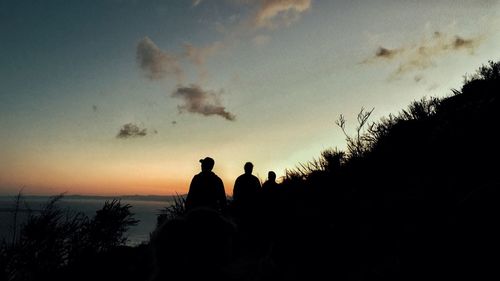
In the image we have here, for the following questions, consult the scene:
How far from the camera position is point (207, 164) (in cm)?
579

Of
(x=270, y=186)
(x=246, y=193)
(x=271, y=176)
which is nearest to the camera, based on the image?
(x=246, y=193)

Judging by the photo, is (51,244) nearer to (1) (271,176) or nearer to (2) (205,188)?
(2) (205,188)

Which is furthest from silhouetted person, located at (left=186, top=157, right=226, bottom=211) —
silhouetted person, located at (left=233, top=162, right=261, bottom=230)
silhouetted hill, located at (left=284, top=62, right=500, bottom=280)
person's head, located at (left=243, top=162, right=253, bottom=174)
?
person's head, located at (left=243, top=162, right=253, bottom=174)

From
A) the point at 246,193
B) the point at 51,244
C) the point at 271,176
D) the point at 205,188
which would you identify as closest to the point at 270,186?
the point at 271,176

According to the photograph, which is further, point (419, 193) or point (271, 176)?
point (271, 176)

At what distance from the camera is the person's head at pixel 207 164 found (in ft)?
18.9

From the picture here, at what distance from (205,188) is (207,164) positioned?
415mm

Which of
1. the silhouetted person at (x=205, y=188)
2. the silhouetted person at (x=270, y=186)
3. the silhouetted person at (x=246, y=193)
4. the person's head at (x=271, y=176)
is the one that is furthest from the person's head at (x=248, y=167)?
the silhouetted person at (x=205, y=188)

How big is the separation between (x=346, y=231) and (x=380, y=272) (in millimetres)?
2012

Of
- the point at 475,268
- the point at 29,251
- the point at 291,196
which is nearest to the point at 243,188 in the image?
the point at 291,196

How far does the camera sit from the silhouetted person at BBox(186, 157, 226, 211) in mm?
5688

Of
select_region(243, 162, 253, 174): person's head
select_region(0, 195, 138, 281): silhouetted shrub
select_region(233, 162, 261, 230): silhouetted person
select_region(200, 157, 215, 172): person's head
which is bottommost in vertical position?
select_region(0, 195, 138, 281): silhouetted shrub

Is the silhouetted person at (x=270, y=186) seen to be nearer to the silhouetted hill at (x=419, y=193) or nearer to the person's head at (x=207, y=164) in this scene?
the silhouetted hill at (x=419, y=193)

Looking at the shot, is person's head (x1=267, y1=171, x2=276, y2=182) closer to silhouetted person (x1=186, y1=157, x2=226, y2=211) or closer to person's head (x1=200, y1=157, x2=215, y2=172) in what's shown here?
silhouetted person (x1=186, y1=157, x2=226, y2=211)
